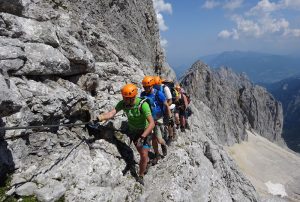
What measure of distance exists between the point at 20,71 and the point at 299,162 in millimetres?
103826

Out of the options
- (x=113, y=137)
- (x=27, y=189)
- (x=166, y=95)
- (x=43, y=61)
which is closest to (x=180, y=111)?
(x=166, y=95)

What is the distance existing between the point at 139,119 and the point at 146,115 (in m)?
0.59

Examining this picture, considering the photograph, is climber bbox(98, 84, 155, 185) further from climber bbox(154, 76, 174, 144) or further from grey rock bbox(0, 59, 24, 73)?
grey rock bbox(0, 59, 24, 73)

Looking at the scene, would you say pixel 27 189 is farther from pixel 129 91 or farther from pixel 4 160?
pixel 129 91

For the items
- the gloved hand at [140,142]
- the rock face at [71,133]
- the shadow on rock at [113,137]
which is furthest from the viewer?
the shadow on rock at [113,137]

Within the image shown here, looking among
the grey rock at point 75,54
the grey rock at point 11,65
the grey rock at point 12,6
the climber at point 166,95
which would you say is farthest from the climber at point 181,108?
the grey rock at point 11,65

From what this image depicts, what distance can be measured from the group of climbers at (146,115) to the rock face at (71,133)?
0.74m

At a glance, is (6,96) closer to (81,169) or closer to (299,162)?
(81,169)

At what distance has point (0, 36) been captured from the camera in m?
12.4

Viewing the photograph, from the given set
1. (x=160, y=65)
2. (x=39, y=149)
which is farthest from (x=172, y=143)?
(x=160, y=65)

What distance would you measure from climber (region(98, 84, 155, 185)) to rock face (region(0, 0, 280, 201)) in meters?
1.04

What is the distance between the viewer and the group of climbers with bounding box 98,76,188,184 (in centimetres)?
1305

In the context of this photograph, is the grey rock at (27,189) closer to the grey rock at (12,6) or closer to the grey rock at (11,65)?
the grey rock at (11,65)

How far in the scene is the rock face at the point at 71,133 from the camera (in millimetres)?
11227
